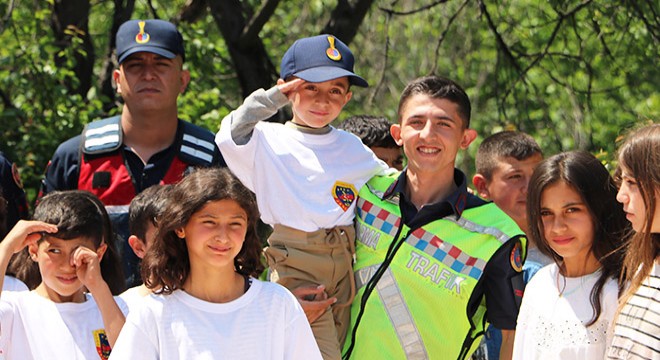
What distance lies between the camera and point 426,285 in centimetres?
476

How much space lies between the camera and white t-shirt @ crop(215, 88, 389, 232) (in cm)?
484

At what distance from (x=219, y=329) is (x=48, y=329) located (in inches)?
37.8

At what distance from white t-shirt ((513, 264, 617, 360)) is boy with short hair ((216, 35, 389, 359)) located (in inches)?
28.9

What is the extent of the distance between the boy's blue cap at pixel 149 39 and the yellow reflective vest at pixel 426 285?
181 cm

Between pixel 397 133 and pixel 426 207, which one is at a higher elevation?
pixel 397 133

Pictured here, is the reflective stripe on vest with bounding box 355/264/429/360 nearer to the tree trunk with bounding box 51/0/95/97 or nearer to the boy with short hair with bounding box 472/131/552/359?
the boy with short hair with bounding box 472/131/552/359

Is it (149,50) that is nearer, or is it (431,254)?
(431,254)

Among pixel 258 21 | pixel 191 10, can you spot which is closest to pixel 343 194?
pixel 258 21

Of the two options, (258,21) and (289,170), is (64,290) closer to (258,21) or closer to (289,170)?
(289,170)

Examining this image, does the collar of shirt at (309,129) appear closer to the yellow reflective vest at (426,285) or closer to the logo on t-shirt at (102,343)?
the yellow reflective vest at (426,285)

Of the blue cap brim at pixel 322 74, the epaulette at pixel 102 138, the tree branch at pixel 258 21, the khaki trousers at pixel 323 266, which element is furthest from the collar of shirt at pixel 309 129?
the tree branch at pixel 258 21

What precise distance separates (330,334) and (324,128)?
90 centimetres

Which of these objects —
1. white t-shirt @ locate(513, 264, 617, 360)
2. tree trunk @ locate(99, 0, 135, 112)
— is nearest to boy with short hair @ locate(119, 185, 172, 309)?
white t-shirt @ locate(513, 264, 617, 360)

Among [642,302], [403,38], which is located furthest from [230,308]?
[403,38]
